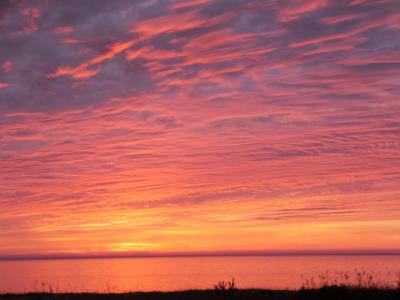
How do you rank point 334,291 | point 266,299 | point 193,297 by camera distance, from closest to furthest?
point 334,291 → point 266,299 → point 193,297

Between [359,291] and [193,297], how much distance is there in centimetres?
615

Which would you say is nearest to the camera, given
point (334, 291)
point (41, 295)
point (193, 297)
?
point (334, 291)

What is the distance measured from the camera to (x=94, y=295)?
73.8 feet

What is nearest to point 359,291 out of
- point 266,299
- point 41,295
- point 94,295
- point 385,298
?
point 385,298

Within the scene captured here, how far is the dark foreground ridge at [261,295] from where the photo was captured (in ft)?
56.7

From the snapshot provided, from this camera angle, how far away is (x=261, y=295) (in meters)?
19.9

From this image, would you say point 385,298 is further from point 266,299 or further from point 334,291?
point 266,299

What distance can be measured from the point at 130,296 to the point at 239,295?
4494 millimetres

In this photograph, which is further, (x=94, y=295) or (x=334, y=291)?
(x=94, y=295)

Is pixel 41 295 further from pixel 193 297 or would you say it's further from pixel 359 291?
pixel 359 291

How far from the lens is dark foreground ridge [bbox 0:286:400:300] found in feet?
56.7

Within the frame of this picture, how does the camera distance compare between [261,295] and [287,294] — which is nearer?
[261,295]

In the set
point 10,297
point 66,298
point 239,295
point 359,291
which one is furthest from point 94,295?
point 359,291

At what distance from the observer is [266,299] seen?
19094 millimetres
